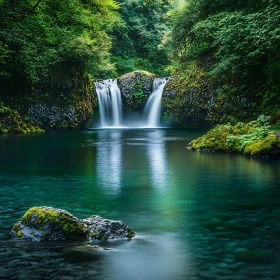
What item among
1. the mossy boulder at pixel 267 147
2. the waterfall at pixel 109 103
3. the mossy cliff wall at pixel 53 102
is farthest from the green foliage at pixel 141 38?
the mossy boulder at pixel 267 147

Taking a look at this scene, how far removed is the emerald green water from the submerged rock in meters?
0.15

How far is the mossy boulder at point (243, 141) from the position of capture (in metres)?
12.5

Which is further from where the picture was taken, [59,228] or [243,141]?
[243,141]

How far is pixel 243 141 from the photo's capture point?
13.9 meters

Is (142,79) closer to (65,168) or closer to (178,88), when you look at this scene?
(178,88)

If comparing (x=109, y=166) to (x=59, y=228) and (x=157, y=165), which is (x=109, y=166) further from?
(x=59, y=228)

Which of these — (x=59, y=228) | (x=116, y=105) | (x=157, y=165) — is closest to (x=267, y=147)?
(x=157, y=165)

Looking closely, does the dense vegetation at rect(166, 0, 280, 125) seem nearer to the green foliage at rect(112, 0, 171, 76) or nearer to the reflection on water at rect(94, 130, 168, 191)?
the reflection on water at rect(94, 130, 168, 191)

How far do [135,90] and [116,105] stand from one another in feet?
6.32

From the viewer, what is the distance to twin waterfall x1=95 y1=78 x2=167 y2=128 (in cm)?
3297

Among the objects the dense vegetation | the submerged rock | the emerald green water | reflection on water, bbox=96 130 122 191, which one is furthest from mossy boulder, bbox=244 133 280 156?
the submerged rock

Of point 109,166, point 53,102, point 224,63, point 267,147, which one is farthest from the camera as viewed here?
point 53,102

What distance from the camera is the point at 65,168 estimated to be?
35.1 feet

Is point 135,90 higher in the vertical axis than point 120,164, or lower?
higher
